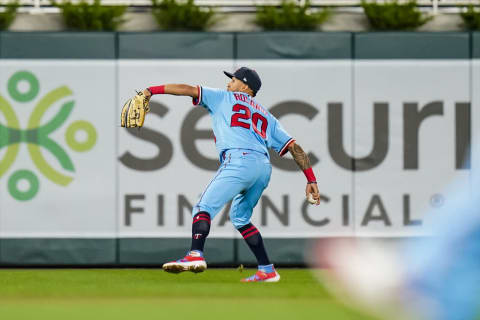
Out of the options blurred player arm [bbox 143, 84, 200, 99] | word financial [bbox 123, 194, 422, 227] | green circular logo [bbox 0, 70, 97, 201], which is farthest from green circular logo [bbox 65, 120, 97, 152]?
blurred player arm [bbox 143, 84, 200, 99]

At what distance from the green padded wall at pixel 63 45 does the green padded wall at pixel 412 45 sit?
9.26 ft

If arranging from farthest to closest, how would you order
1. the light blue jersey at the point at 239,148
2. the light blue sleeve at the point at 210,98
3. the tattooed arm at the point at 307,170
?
the tattooed arm at the point at 307,170 < the light blue sleeve at the point at 210,98 < the light blue jersey at the point at 239,148

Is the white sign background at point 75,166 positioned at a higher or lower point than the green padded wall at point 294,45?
lower

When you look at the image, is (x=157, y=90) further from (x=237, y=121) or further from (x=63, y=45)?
(x=63, y=45)

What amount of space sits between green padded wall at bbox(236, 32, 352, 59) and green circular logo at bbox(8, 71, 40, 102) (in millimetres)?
2312

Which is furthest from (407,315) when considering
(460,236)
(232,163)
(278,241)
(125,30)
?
(125,30)

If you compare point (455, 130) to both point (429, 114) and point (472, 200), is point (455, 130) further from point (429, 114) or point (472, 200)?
point (472, 200)

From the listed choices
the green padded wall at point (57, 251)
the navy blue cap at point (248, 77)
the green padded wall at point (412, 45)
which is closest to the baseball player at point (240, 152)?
the navy blue cap at point (248, 77)

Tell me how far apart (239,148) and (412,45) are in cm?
342

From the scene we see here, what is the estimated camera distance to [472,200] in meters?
3.58

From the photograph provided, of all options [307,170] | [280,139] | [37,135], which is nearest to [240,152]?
[280,139]

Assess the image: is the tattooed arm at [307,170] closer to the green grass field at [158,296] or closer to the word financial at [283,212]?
the green grass field at [158,296]

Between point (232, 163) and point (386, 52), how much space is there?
3.33 metres

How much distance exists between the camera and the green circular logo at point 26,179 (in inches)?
432
